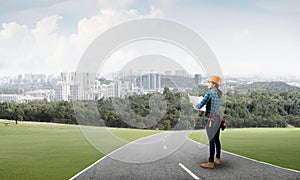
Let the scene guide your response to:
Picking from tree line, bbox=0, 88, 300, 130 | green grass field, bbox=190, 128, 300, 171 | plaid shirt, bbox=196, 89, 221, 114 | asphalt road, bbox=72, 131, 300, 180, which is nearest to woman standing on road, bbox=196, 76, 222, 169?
plaid shirt, bbox=196, 89, 221, 114

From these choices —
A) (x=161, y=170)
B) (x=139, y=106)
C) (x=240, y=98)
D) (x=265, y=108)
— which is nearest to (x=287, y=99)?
(x=265, y=108)

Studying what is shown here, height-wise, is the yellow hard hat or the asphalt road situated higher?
the yellow hard hat

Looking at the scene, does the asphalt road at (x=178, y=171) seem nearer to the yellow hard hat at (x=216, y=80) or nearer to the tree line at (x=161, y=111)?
the yellow hard hat at (x=216, y=80)

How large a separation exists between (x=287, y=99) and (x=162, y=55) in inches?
2296

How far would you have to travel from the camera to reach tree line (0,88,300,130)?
17578 mm

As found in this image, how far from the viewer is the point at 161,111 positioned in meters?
18.2

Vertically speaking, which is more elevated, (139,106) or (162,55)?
(162,55)

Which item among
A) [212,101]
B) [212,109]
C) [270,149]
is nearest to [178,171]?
[212,109]

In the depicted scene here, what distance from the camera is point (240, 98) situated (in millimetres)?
58344

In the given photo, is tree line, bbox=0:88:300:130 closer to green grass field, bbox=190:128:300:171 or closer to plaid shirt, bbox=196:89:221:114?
plaid shirt, bbox=196:89:221:114

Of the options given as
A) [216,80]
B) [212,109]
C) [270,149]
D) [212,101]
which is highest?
[216,80]

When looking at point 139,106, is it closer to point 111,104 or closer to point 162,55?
point 111,104

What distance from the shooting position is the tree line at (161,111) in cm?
1758

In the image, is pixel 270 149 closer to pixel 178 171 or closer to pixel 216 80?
pixel 216 80
